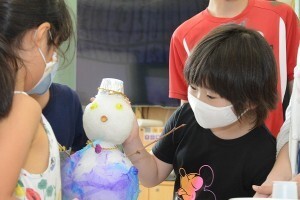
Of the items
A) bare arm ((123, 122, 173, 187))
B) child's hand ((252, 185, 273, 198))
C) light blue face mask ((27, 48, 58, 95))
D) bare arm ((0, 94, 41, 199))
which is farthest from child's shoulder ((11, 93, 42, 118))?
child's hand ((252, 185, 273, 198))

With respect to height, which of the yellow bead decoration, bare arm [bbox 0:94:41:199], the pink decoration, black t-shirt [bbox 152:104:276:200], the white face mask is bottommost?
black t-shirt [bbox 152:104:276:200]

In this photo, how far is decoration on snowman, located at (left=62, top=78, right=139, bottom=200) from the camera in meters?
0.85

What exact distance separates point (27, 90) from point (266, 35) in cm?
66

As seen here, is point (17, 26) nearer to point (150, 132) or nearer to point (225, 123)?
point (225, 123)

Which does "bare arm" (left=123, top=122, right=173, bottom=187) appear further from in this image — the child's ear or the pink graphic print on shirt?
the child's ear

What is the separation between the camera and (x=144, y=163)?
1041 mm

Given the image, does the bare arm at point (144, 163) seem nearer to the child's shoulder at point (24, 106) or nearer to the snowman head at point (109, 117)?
the snowman head at point (109, 117)

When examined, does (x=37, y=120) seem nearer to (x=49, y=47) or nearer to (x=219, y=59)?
(x=49, y=47)

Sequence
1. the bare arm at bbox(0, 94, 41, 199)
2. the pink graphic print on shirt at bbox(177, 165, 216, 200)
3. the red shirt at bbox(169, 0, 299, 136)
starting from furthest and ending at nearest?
1. the red shirt at bbox(169, 0, 299, 136)
2. the pink graphic print on shirt at bbox(177, 165, 216, 200)
3. the bare arm at bbox(0, 94, 41, 199)

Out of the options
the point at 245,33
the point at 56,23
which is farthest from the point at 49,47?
the point at 245,33

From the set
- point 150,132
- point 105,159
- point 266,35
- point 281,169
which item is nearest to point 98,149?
point 105,159

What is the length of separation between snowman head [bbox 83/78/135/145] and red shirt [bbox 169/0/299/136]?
1.31 ft

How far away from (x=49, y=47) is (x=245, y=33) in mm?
415

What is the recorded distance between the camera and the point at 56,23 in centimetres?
85
